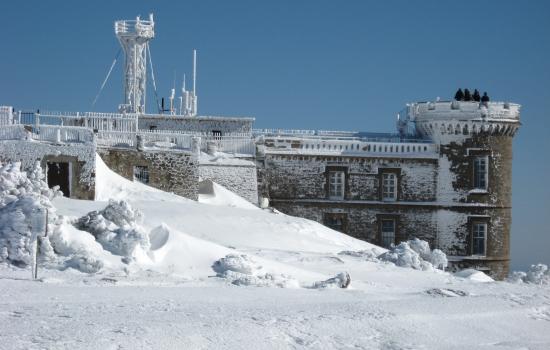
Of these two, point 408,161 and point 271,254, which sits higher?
point 408,161

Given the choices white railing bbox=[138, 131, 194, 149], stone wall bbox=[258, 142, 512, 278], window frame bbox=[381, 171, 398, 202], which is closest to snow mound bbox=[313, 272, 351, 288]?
white railing bbox=[138, 131, 194, 149]

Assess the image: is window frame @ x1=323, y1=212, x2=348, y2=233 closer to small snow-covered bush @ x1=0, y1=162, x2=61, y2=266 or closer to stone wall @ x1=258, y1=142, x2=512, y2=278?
stone wall @ x1=258, y1=142, x2=512, y2=278

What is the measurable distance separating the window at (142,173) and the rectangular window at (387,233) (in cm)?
1099

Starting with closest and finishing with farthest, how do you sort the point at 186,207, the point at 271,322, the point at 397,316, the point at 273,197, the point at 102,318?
the point at 102,318 → the point at 271,322 → the point at 397,316 → the point at 186,207 → the point at 273,197

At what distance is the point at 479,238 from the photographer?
39.8 metres

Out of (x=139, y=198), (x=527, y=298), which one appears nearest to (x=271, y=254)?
(x=527, y=298)

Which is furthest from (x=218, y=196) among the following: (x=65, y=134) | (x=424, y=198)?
(x=424, y=198)

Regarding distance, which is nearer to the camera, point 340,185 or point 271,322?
point 271,322

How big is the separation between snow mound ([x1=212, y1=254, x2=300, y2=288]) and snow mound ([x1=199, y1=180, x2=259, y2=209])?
45.6ft

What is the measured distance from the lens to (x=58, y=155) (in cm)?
3050

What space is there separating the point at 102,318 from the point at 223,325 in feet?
6.17

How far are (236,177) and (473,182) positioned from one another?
10441 mm

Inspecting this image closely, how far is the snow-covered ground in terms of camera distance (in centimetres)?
1376

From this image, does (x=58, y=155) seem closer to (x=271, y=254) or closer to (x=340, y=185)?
(x=271, y=254)
